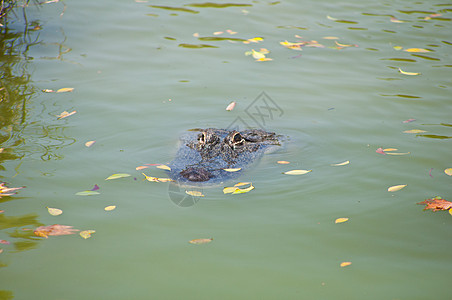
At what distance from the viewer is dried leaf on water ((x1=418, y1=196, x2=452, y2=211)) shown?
467 centimetres

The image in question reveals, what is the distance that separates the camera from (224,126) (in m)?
6.69

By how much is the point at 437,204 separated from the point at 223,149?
8.16 feet

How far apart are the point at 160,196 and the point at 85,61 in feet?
15.1

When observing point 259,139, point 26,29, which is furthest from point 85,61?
point 259,139

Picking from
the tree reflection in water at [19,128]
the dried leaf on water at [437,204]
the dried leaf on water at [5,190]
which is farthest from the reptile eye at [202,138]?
the dried leaf on water at [437,204]

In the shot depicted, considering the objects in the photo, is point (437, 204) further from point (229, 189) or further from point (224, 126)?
point (224, 126)

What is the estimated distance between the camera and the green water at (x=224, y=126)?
3.71 meters

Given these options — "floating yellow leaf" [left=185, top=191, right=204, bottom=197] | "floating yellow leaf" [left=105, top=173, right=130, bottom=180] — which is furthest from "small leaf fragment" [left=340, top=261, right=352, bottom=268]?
"floating yellow leaf" [left=105, top=173, right=130, bottom=180]

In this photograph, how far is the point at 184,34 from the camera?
381 inches

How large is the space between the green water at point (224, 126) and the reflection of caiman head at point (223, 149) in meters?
0.25

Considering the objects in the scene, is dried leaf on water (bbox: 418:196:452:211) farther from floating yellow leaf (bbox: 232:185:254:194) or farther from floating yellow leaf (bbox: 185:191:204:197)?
floating yellow leaf (bbox: 185:191:204:197)

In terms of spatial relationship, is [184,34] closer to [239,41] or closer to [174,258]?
[239,41]

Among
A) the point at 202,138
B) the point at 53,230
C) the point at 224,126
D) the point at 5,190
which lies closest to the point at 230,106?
the point at 224,126

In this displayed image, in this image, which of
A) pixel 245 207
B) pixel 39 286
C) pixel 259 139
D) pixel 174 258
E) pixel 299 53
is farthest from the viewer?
pixel 299 53
